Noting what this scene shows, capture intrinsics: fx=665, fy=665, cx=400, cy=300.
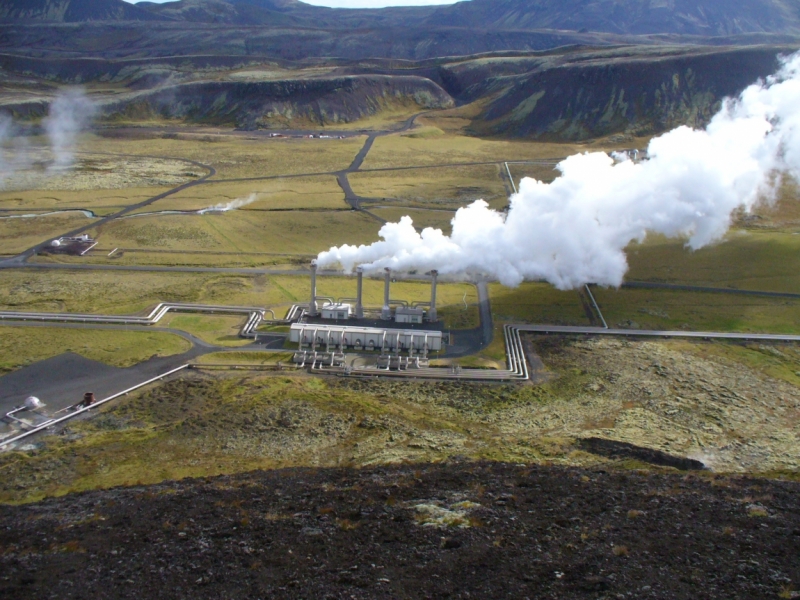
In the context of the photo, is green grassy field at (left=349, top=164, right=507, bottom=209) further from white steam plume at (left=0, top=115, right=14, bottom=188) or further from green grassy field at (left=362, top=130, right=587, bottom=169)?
white steam plume at (left=0, top=115, right=14, bottom=188)

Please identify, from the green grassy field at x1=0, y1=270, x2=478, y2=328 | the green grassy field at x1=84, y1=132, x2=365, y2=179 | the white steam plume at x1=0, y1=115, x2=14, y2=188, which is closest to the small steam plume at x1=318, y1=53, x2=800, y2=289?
the green grassy field at x1=0, y1=270, x2=478, y2=328

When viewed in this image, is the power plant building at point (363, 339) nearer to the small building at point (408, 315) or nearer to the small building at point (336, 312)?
the small building at point (408, 315)

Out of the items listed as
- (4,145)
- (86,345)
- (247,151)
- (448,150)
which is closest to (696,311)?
(86,345)

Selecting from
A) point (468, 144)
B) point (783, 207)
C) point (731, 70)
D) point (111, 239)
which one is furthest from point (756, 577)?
point (731, 70)

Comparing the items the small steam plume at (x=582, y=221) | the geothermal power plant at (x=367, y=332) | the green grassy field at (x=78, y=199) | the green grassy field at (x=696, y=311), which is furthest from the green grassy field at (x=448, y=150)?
the geothermal power plant at (x=367, y=332)

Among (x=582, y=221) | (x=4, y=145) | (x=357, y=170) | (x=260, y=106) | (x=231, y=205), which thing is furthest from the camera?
(x=260, y=106)

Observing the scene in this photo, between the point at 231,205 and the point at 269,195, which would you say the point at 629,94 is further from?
the point at 231,205

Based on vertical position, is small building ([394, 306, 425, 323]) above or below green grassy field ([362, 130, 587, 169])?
below
